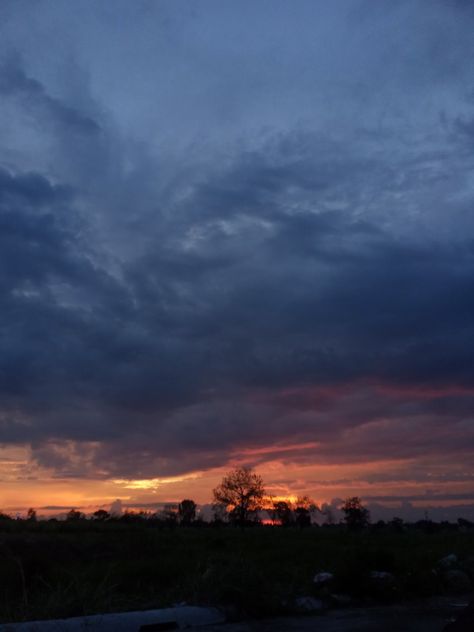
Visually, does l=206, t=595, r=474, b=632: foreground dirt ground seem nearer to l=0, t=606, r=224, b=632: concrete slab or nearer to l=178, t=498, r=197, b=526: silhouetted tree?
l=0, t=606, r=224, b=632: concrete slab

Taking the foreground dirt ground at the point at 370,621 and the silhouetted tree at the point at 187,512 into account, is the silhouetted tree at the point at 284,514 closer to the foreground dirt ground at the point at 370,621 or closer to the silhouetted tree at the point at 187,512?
the silhouetted tree at the point at 187,512

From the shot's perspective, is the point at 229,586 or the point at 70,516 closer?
the point at 229,586

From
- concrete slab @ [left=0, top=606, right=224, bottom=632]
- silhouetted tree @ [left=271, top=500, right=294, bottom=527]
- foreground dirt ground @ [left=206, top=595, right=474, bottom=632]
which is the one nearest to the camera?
concrete slab @ [left=0, top=606, right=224, bottom=632]

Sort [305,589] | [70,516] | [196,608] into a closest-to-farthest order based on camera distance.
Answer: [196,608], [305,589], [70,516]

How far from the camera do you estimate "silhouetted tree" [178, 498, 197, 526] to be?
77225mm

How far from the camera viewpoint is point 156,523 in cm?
6425

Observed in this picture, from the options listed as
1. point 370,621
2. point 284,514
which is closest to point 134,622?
point 370,621

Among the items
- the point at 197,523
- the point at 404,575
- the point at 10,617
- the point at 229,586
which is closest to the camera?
the point at 10,617

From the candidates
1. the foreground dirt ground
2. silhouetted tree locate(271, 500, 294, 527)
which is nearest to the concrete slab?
the foreground dirt ground

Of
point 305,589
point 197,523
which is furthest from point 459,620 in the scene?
point 197,523

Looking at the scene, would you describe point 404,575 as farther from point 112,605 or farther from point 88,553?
point 88,553

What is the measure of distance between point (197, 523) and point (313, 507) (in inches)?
627

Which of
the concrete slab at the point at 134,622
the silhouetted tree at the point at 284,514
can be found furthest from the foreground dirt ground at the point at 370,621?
the silhouetted tree at the point at 284,514

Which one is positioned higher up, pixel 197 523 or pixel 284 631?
pixel 197 523
